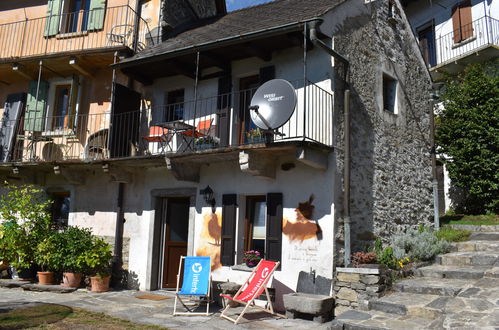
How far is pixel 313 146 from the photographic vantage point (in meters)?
7.11

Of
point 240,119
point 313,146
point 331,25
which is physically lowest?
point 313,146

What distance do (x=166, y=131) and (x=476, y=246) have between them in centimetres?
692

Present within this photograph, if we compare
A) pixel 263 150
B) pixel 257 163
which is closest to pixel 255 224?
pixel 257 163

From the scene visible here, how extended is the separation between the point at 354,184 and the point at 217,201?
9.02 feet

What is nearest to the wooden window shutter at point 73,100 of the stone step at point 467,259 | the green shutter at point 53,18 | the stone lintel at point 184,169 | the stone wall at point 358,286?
the green shutter at point 53,18

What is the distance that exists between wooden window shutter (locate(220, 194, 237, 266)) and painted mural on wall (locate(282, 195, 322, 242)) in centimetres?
116

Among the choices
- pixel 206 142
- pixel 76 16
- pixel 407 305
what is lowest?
pixel 407 305

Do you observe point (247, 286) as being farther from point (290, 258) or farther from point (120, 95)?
point (120, 95)

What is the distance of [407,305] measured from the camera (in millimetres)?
6129

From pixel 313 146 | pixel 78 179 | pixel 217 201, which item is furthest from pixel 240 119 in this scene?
pixel 78 179

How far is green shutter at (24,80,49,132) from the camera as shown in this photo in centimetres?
1100

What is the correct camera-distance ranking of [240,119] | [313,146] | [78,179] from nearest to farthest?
[313,146] < [240,119] < [78,179]

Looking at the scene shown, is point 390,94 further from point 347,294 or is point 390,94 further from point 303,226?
point 347,294

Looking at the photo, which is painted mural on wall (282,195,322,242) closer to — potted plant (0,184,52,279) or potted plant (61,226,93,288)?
potted plant (61,226,93,288)
